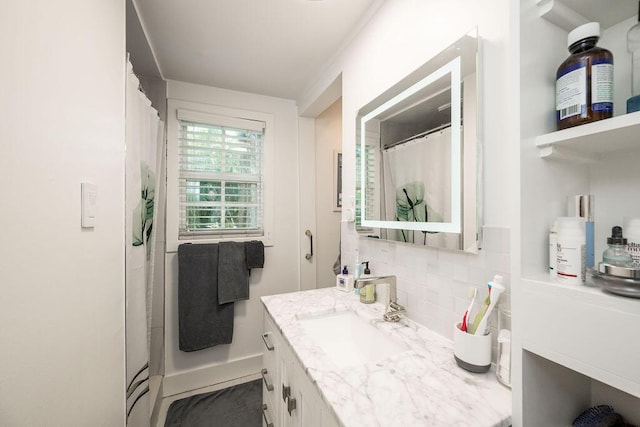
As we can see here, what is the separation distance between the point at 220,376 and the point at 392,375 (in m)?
1.83

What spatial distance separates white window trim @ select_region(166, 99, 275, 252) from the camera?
195 centimetres

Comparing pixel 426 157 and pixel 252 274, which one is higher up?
pixel 426 157

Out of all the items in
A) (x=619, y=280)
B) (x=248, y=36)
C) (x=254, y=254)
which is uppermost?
(x=248, y=36)

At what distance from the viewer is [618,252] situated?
0.44 m

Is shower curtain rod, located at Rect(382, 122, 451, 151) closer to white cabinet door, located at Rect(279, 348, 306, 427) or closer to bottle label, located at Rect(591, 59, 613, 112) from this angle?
bottle label, located at Rect(591, 59, 613, 112)

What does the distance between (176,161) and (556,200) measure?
2.15 meters

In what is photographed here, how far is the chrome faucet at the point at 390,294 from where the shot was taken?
1.04 m

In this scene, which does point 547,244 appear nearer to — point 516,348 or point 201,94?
point 516,348

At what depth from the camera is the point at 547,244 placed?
541 millimetres

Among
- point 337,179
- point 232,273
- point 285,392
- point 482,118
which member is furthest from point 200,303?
point 482,118

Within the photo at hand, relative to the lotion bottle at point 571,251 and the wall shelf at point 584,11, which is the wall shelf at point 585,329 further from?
the wall shelf at point 584,11

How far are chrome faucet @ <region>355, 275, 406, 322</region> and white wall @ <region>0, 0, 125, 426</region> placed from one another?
869 mm

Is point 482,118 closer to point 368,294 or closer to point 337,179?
point 368,294

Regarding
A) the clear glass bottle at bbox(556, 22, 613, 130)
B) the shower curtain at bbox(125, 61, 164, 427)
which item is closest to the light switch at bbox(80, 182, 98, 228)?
the shower curtain at bbox(125, 61, 164, 427)
